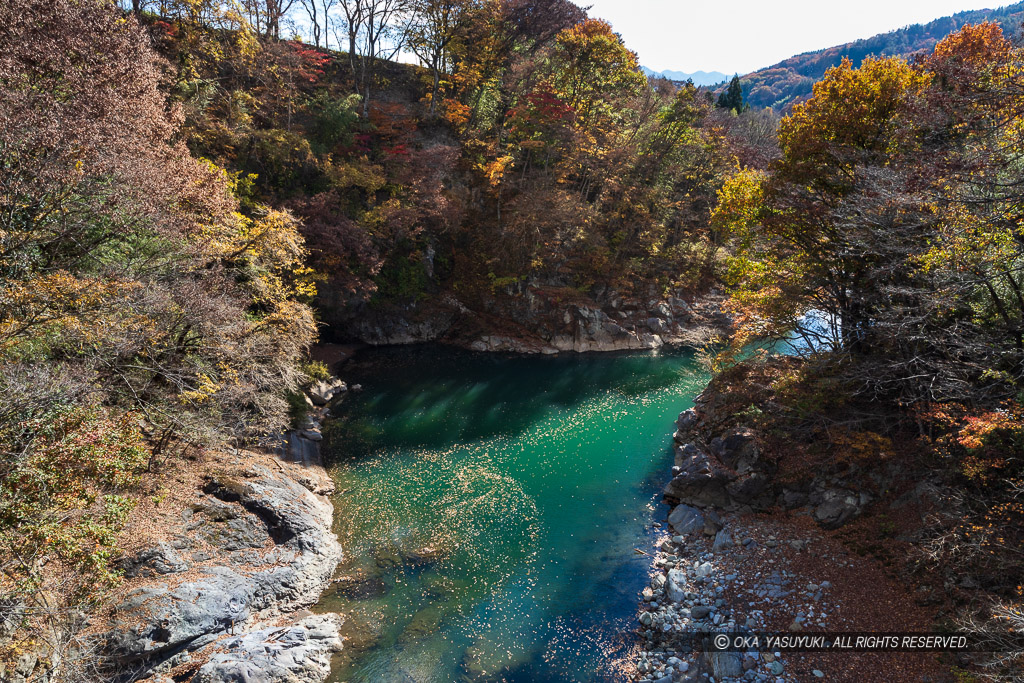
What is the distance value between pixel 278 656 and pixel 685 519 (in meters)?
11.1

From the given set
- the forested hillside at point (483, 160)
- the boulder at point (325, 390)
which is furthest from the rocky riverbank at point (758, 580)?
the forested hillside at point (483, 160)

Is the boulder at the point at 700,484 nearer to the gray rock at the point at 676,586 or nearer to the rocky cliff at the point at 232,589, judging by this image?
the gray rock at the point at 676,586

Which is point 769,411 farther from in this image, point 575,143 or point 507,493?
point 575,143

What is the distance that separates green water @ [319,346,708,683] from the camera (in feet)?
32.2

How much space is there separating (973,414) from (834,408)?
4244 millimetres

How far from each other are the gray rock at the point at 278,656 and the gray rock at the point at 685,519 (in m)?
9.71

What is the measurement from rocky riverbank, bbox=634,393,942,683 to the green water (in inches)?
33.2

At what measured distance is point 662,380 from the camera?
25.6m

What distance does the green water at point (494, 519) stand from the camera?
9820mm

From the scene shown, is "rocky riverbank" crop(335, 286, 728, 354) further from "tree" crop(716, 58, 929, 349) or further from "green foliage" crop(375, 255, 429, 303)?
"tree" crop(716, 58, 929, 349)

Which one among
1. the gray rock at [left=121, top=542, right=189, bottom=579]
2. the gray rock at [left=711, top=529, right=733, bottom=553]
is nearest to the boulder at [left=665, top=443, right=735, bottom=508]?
the gray rock at [left=711, top=529, right=733, bottom=553]

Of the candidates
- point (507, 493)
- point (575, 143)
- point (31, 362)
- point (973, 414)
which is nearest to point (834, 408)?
point (973, 414)

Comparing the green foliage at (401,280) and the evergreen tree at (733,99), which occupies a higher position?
the evergreen tree at (733,99)

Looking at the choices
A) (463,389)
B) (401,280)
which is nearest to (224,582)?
(463,389)
